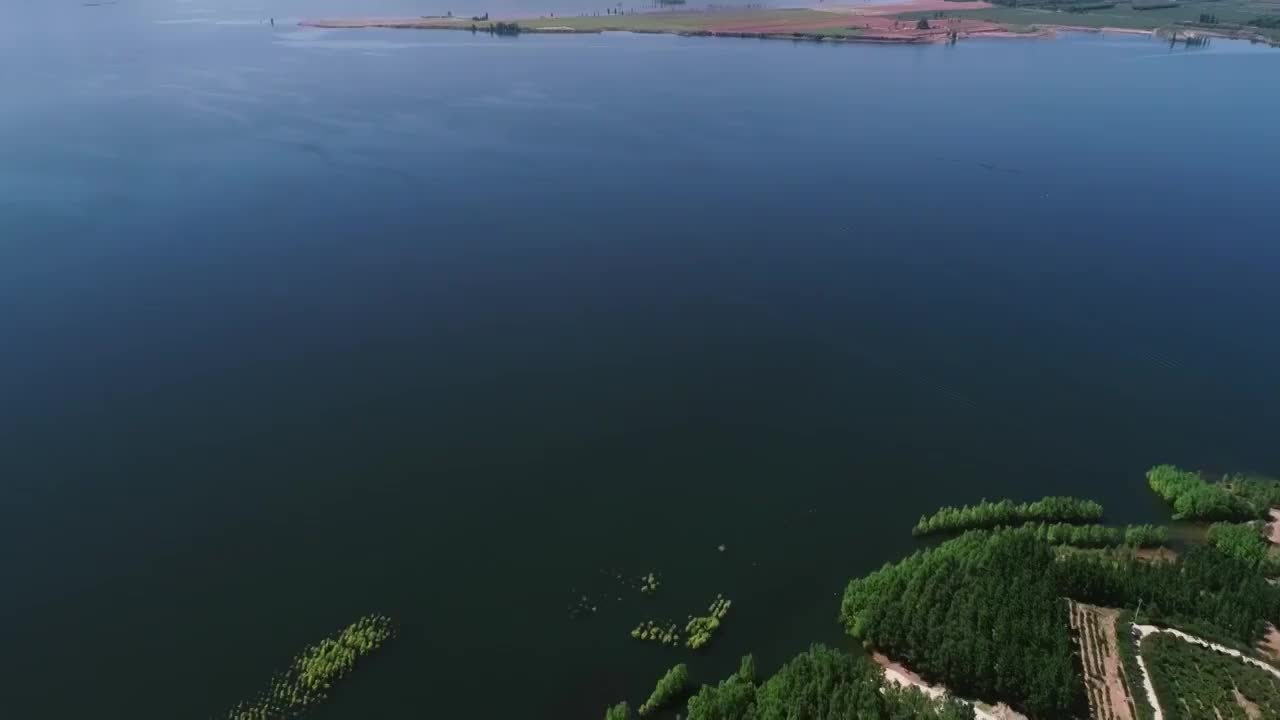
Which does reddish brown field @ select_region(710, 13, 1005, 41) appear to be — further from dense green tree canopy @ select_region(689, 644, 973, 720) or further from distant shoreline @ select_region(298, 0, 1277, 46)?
dense green tree canopy @ select_region(689, 644, 973, 720)

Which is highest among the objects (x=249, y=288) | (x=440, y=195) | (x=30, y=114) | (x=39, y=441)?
(x=30, y=114)

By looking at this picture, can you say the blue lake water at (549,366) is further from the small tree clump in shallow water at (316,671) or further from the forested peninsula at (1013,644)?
the forested peninsula at (1013,644)

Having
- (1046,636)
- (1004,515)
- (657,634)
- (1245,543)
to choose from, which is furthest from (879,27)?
(657,634)

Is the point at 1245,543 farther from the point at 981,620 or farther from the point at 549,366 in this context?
the point at 549,366

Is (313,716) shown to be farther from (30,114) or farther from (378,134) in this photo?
(30,114)

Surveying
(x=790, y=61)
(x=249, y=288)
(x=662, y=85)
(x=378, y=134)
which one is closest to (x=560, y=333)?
(x=249, y=288)

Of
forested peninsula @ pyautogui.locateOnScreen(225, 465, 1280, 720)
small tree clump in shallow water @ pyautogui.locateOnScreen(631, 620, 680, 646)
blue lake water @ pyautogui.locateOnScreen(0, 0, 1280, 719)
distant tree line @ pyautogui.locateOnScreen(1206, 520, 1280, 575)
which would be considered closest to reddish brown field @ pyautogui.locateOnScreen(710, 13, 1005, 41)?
blue lake water @ pyautogui.locateOnScreen(0, 0, 1280, 719)
